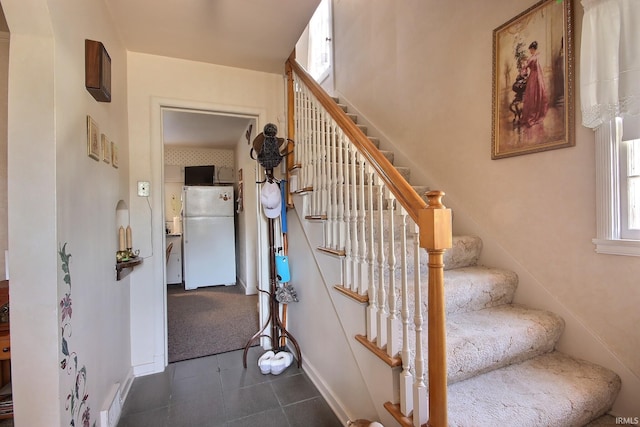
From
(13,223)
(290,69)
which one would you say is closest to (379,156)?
(13,223)

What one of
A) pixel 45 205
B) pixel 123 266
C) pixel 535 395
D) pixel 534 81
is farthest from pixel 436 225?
pixel 123 266

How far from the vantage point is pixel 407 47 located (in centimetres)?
260

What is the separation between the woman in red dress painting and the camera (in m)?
1.60

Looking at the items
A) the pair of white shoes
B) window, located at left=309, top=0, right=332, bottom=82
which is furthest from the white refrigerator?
the pair of white shoes

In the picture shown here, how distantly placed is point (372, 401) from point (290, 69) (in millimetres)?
2527

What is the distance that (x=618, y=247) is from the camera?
134 cm

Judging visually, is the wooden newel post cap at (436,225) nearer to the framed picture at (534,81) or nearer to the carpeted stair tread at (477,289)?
the carpeted stair tread at (477,289)

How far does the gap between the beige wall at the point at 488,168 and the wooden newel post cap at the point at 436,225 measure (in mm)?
1008

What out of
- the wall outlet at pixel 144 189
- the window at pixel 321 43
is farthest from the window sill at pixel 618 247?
the window at pixel 321 43

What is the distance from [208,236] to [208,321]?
209cm

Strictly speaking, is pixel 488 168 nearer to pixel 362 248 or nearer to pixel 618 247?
pixel 618 247

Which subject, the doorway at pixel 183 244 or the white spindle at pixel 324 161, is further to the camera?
the doorway at pixel 183 244

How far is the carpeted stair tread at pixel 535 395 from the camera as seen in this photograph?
1111 mm

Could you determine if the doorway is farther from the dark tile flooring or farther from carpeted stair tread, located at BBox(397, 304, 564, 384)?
carpeted stair tread, located at BBox(397, 304, 564, 384)
